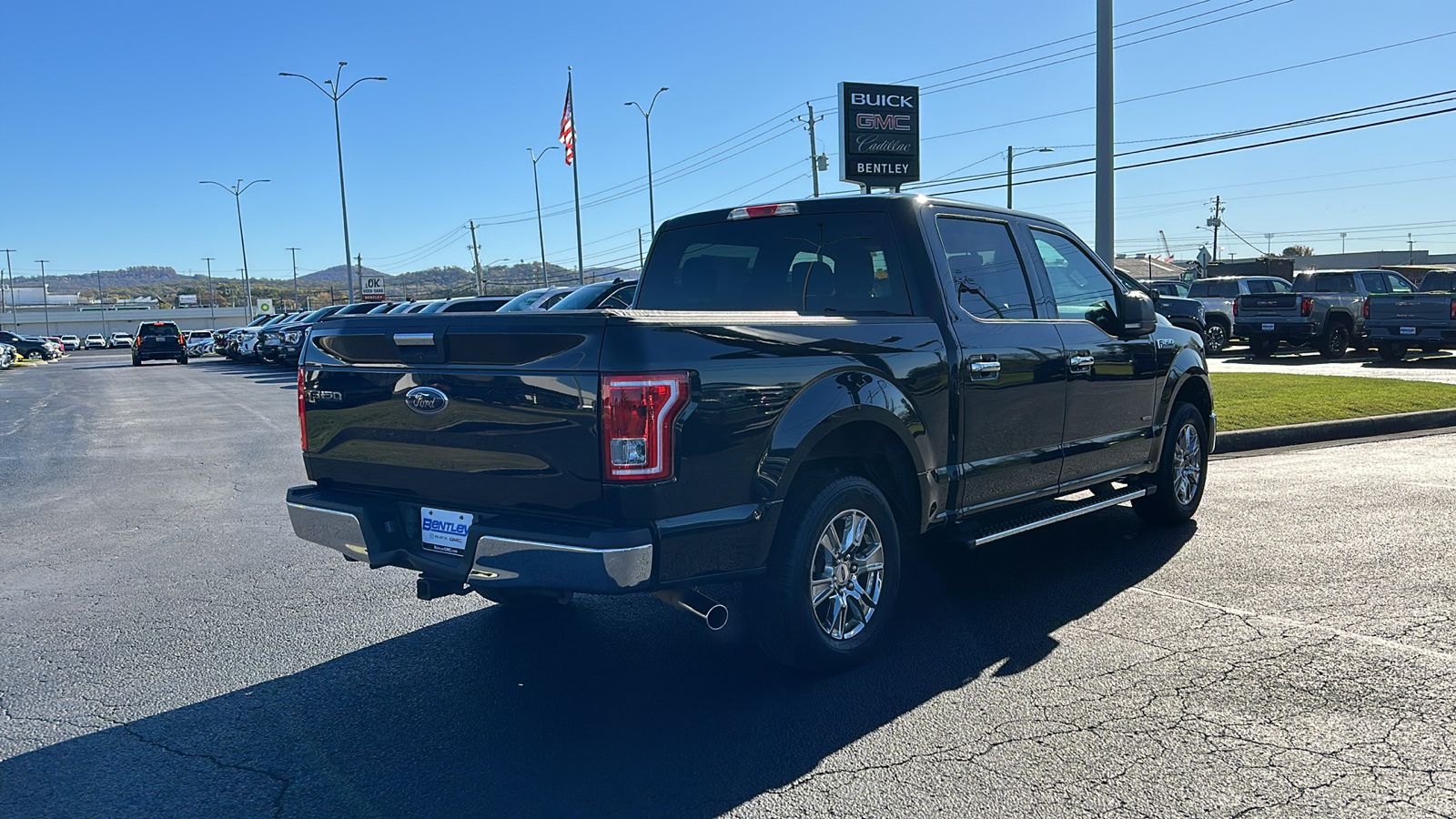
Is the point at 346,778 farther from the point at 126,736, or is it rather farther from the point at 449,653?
the point at 449,653

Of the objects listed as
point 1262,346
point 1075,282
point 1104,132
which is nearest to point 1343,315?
point 1262,346

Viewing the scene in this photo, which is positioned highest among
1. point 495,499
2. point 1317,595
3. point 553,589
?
point 495,499

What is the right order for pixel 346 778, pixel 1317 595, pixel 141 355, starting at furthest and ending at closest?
1. pixel 141 355
2. pixel 1317 595
3. pixel 346 778

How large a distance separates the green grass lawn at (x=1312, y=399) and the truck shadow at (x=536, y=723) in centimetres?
747

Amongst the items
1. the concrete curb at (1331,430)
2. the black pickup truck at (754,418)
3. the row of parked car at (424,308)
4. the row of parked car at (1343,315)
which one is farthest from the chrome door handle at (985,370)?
the row of parked car at (1343,315)

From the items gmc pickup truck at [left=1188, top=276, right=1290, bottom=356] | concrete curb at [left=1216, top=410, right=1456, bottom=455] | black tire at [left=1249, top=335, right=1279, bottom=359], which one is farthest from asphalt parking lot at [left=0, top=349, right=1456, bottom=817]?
gmc pickup truck at [left=1188, top=276, right=1290, bottom=356]

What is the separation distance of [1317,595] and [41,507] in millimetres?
9051

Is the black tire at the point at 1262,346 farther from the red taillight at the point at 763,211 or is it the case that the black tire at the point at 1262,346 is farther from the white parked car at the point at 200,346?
the white parked car at the point at 200,346

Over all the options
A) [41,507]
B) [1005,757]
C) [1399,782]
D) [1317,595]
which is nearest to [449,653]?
[1005,757]

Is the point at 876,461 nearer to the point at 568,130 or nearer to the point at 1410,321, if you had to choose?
the point at 1410,321

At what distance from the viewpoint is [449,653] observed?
499cm

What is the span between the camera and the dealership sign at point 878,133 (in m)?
27.8

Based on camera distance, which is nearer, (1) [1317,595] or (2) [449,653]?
(2) [449,653]

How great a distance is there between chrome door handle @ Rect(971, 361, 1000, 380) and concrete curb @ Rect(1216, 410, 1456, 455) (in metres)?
6.52
